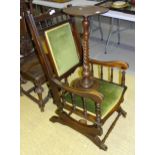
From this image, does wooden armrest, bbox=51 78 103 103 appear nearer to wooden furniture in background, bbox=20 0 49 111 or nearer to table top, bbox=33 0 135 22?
wooden furniture in background, bbox=20 0 49 111

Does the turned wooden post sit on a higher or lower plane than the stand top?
lower

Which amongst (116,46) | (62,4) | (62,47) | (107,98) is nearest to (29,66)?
(62,47)

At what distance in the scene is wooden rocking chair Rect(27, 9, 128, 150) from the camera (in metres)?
1.80

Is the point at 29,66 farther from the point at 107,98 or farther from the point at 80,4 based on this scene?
the point at 80,4

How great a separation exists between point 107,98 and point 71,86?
32cm

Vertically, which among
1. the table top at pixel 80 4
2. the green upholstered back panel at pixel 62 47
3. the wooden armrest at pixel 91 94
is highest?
the table top at pixel 80 4

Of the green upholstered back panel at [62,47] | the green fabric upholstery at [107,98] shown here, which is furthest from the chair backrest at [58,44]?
the green fabric upholstery at [107,98]

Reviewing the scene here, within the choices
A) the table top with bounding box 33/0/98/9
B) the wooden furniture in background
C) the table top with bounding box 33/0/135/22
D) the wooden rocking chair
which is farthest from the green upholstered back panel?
the table top with bounding box 33/0/98/9

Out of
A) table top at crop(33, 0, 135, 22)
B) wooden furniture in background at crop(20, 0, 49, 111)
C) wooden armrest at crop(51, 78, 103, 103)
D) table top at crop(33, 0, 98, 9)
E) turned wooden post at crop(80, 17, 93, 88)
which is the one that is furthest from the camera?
table top at crop(33, 0, 98, 9)

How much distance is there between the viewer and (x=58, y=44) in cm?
190

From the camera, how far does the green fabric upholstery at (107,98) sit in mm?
1859

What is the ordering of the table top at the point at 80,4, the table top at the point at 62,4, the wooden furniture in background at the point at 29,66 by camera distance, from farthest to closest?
1. the table top at the point at 62,4
2. the table top at the point at 80,4
3. the wooden furniture in background at the point at 29,66

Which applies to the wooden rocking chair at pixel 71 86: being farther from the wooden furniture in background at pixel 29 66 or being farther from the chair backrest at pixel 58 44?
the wooden furniture in background at pixel 29 66

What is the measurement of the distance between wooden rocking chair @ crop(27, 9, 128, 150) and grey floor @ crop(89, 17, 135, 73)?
1186 mm
